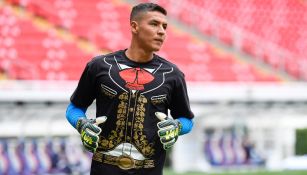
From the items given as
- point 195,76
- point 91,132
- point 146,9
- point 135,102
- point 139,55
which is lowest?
point 91,132

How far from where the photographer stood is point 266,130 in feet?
68.1

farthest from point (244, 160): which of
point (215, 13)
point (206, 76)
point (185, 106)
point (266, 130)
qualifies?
point (185, 106)

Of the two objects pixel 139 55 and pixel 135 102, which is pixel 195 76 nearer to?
pixel 139 55

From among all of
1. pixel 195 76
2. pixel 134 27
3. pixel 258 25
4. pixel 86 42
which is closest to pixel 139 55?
pixel 134 27

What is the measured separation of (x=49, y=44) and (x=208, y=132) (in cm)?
395

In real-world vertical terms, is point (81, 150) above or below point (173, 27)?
below

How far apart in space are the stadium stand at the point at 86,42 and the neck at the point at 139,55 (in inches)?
546

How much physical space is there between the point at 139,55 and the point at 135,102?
31 centimetres

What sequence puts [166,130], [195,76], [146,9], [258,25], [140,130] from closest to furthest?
[166,130] → [140,130] → [146,9] → [195,76] → [258,25]

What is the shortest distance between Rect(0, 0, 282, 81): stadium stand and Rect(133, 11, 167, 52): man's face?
1394 cm

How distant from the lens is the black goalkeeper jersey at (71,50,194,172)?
5.91 meters

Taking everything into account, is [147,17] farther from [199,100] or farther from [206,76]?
[206,76]

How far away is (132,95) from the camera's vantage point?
5918mm

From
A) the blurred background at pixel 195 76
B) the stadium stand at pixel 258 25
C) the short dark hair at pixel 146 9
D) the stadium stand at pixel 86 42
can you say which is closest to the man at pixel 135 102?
the short dark hair at pixel 146 9
